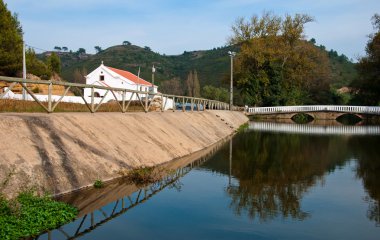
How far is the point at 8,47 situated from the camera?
45.2 meters

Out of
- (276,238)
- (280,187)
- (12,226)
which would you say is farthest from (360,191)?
(12,226)

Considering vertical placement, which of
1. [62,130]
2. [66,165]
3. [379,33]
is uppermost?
[379,33]

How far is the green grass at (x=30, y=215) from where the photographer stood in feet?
25.6

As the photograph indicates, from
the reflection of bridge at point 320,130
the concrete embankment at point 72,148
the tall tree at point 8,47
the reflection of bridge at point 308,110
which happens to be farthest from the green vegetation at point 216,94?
the concrete embankment at point 72,148

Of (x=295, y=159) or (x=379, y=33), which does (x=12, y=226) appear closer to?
(x=295, y=159)

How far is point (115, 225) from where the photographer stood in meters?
8.90

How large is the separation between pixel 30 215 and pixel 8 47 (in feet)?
138

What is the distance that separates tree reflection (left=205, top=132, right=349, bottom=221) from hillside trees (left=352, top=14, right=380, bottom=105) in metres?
49.7

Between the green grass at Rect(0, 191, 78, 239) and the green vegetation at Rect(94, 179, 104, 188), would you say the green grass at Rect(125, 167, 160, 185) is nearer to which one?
the green vegetation at Rect(94, 179, 104, 188)

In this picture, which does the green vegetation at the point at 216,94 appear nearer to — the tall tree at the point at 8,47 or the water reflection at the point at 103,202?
the tall tree at the point at 8,47

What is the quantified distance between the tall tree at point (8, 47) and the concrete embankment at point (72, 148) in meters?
29.8

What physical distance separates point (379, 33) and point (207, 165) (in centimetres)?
6252

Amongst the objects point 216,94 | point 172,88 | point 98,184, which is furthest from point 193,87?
point 98,184

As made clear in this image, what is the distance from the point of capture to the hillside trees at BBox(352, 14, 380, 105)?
226 ft
